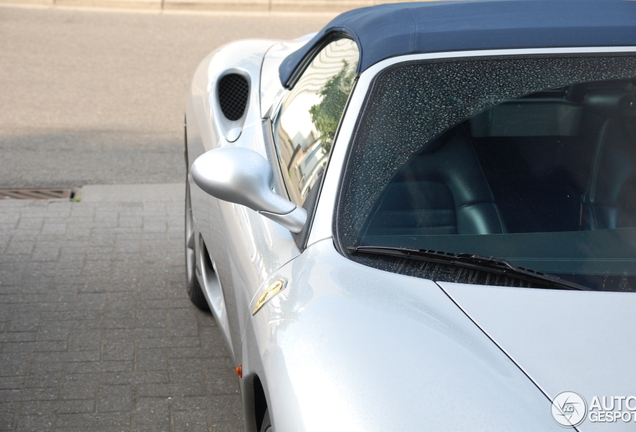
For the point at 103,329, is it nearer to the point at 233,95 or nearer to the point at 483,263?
the point at 233,95

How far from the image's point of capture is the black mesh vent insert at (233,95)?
3.27 metres

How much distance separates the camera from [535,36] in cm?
229

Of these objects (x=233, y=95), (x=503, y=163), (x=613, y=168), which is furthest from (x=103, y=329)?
(x=613, y=168)

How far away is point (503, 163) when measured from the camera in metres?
2.29

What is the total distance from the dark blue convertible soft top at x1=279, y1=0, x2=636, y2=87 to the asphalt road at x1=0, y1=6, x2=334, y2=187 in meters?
3.49

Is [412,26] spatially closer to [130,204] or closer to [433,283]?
[433,283]

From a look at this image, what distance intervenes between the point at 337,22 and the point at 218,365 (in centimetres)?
158

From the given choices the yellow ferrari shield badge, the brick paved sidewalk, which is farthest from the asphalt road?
the yellow ferrari shield badge

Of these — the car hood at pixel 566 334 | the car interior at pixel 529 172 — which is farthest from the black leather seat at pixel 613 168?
the car hood at pixel 566 334

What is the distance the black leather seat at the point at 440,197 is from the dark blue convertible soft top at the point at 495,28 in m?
0.29

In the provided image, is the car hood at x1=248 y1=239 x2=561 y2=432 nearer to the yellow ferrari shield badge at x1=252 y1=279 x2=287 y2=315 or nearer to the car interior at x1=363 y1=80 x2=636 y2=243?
the yellow ferrari shield badge at x1=252 y1=279 x2=287 y2=315

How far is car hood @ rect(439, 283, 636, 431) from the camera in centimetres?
152

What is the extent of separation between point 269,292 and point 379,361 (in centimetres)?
49

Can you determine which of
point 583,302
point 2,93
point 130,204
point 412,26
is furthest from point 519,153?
point 2,93
